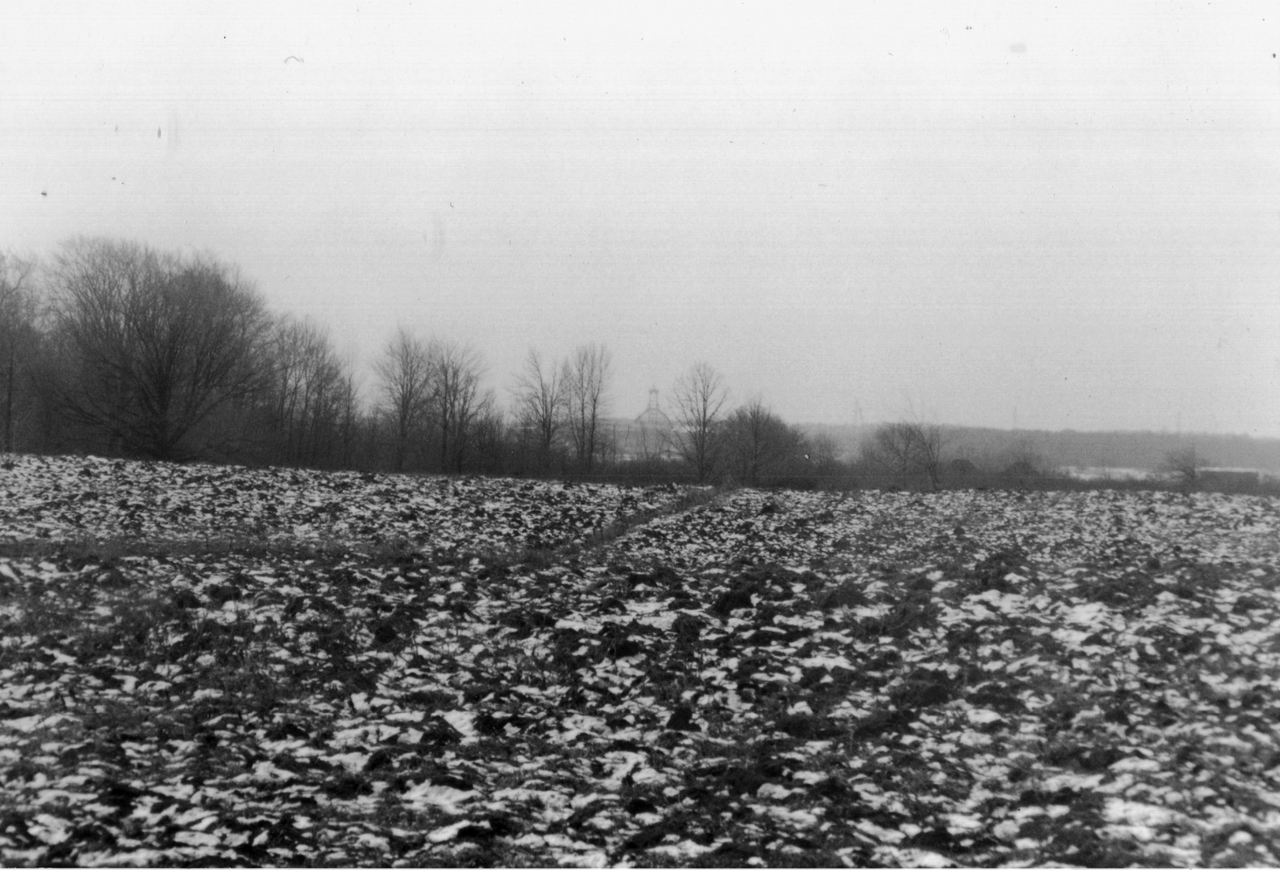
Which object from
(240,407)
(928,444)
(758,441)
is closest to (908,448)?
(928,444)

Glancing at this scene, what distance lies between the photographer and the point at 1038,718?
6.18 m

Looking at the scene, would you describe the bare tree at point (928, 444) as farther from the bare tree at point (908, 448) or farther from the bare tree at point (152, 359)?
the bare tree at point (152, 359)

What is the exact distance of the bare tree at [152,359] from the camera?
111 feet

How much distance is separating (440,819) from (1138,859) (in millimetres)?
3685

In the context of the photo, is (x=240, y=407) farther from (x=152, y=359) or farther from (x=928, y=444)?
(x=928, y=444)

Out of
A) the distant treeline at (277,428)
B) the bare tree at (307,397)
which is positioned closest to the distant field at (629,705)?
the distant treeline at (277,428)

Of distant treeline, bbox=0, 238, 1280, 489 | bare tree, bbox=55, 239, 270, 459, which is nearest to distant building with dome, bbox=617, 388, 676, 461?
distant treeline, bbox=0, 238, 1280, 489

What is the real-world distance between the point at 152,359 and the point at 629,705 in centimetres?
3431

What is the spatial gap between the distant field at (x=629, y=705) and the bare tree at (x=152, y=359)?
941 inches

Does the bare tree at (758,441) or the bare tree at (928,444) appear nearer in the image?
the bare tree at (928,444)

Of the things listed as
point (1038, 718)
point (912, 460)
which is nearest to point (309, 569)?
point (1038, 718)

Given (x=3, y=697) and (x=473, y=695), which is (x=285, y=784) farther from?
(x=3, y=697)

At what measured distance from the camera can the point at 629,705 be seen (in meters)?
6.66

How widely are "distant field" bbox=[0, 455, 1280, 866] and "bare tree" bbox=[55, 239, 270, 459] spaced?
78.4ft
